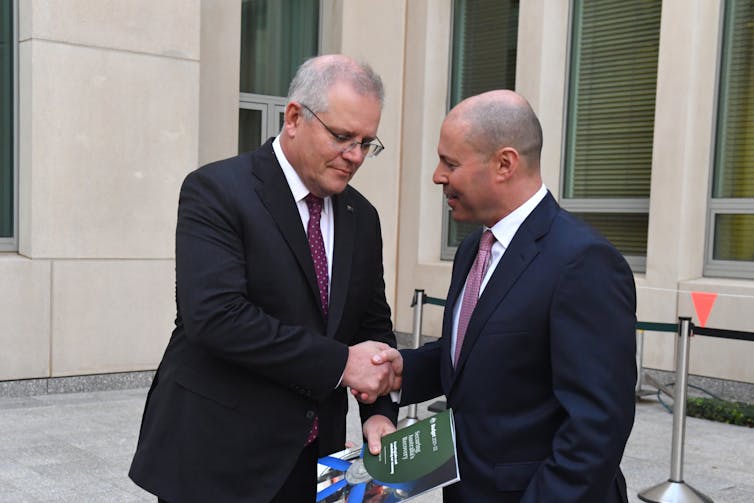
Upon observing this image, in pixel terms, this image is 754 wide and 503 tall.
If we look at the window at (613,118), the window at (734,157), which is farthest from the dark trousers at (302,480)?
the window at (613,118)

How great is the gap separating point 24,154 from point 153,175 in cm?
114

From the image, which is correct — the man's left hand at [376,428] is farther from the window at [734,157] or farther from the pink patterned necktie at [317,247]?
the window at [734,157]

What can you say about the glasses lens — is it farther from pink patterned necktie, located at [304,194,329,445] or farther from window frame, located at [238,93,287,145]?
window frame, located at [238,93,287,145]

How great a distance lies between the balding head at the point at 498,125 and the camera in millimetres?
2256

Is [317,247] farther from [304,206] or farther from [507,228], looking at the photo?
[507,228]

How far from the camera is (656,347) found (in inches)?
333

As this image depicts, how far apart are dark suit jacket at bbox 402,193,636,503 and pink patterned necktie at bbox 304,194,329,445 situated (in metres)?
0.47

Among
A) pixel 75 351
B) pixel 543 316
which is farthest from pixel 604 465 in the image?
pixel 75 351

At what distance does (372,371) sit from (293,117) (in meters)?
0.78

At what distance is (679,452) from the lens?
5.32 metres

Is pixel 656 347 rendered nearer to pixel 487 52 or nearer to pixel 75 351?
pixel 487 52

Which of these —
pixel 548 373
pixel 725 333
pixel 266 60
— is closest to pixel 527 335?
pixel 548 373

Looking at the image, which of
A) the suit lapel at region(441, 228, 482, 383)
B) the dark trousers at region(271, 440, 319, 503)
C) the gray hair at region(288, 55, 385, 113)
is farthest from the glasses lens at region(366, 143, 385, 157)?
the dark trousers at region(271, 440, 319, 503)

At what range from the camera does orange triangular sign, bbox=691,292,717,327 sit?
7961 millimetres
